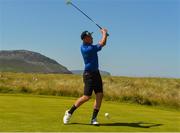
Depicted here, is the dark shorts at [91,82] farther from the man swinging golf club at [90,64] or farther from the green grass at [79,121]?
the green grass at [79,121]

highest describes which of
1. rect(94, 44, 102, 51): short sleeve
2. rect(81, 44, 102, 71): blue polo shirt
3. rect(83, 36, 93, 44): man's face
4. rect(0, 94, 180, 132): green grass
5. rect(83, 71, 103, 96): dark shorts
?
rect(83, 36, 93, 44): man's face

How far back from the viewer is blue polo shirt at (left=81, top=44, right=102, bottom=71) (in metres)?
11.2

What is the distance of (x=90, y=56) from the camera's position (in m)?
11.3

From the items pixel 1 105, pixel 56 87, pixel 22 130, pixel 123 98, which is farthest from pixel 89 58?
pixel 56 87

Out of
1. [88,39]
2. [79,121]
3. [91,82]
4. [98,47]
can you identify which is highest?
[88,39]

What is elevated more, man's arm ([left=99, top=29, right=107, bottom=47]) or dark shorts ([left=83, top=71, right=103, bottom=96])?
man's arm ([left=99, top=29, right=107, bottom=47])

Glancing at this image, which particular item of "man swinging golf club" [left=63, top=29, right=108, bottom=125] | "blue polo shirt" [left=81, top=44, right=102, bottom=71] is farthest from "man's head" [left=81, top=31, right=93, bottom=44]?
"blue polo shirt" [left=81, top=44, right=102, bottom=71]

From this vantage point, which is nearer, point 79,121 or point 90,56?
point 90,56

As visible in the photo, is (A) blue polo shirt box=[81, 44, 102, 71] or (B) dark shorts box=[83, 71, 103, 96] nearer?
(A) blue polo shirt box=[81, 44, 102, 71]

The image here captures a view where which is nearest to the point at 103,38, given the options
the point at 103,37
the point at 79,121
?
the point at 103,37

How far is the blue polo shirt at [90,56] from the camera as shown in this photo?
442 inches

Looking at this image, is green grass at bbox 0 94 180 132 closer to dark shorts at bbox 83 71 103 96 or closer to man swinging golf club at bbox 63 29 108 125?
man swinging golf club at bbox 63 29 108 125

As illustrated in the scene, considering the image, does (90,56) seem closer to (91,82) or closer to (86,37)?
(86,37)

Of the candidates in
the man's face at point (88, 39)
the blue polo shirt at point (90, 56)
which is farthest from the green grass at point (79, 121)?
the man's face at point (88, 39)
